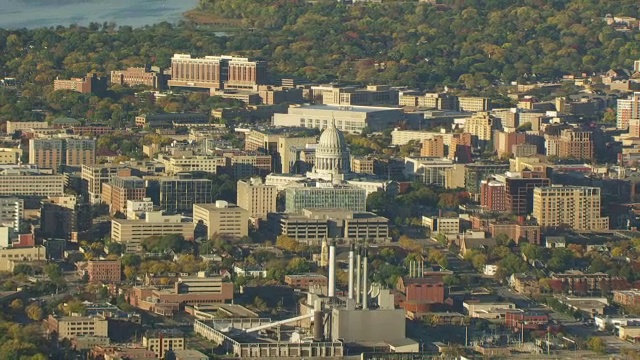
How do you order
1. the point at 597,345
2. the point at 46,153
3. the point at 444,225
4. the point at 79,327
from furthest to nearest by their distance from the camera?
1. the point at 46,153
2. the point at 444,225
3. the point at 597,345
4. the point at 79,327

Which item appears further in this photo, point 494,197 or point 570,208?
point 494,197

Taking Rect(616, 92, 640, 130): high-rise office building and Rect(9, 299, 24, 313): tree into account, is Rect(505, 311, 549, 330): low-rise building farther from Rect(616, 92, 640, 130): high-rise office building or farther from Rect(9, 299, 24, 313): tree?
Rect(616, 92, 640, 130): high-rise office building

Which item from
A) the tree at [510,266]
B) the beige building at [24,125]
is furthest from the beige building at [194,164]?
the tree at [510,266]

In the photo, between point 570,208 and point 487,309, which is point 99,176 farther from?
point 487,309

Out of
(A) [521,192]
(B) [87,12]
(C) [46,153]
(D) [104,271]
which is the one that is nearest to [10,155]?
(C) [46,153]

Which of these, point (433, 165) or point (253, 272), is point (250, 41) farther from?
point (253, 272)

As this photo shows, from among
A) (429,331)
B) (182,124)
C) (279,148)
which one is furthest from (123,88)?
(429,331)

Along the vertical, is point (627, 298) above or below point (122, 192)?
below
